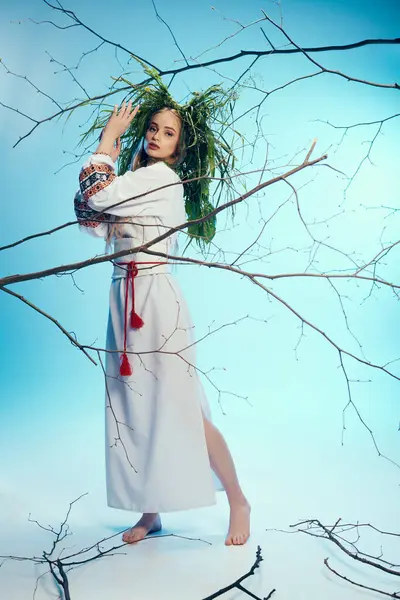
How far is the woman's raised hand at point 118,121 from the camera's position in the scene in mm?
2252

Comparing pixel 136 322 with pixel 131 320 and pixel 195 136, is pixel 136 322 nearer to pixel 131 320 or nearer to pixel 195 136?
pixel 131 320

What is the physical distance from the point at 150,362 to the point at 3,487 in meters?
1.01

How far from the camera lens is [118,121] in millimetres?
2262

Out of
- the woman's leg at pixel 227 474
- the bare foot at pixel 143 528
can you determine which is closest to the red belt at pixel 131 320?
the woman's leg at pixel 227 474

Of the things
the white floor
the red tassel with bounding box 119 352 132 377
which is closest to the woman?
the red tassel with bounding box 119 352 132 377

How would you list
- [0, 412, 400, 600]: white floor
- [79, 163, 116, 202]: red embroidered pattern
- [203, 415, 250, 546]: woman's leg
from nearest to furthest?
[0, 412, 400, 600]: white floor, [79, 163, 116, 202]: red embroidered pattern, [203, 415, 250, 546]: woman's leg

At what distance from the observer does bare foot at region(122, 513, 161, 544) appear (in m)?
2.34

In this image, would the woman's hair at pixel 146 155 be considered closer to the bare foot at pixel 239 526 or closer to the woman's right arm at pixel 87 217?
the woman's right arm at pixel 87 217

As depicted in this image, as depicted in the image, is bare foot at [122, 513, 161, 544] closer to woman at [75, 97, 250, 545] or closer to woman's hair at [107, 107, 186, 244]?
woman at [75, 97, 250, 545]

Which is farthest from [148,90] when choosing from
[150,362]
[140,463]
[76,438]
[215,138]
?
[76,438]

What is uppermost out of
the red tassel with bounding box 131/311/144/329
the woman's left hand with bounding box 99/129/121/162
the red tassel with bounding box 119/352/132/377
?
the woman's left hand with bounding box 99/129/121/162

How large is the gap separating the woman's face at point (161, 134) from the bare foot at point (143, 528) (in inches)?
42.1

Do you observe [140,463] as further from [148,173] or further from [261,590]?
[148,173]

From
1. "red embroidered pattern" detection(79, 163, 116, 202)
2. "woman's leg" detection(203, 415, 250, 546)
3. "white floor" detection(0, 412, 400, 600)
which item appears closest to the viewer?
"white floor" detection(0, 412, 400, 600)
